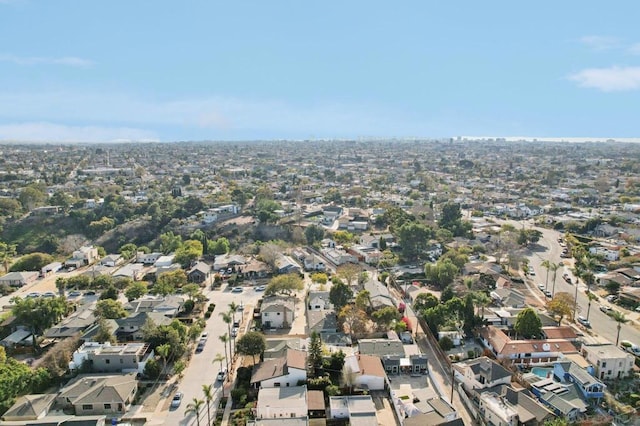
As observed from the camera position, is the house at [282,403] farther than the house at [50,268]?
No

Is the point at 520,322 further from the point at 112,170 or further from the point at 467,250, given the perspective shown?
the point at 112,170

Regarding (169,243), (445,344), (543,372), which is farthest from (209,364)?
(169,243)

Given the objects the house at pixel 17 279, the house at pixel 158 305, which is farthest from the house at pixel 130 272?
the house at pixel 158 305

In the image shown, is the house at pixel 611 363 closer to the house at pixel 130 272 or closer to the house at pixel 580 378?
the house at pixel 580 378

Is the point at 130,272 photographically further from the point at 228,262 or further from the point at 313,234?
the point at 313,234

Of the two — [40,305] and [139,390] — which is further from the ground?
[40,305]

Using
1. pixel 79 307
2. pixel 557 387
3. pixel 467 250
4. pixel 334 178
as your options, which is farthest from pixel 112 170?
pixel 557 387
